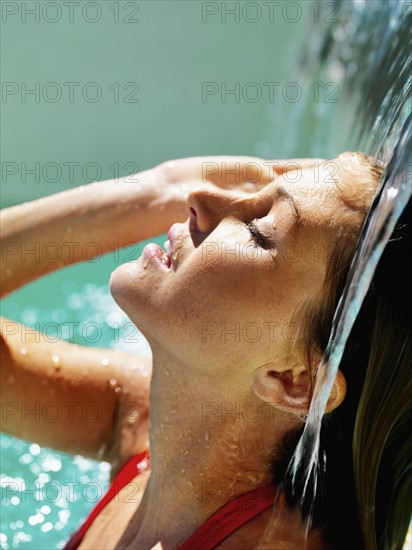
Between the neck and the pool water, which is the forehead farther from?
the pool water

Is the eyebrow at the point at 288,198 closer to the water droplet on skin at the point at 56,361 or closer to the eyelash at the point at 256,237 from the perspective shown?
the eyelash at the point at 256,237

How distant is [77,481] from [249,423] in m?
0.83

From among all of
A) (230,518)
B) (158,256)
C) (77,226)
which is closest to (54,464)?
(77,226)

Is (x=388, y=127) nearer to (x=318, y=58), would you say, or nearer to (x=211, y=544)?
(x=211, y=544)

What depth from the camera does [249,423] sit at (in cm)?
129

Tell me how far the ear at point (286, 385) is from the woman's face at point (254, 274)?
0.02m

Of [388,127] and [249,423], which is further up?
[388,127]

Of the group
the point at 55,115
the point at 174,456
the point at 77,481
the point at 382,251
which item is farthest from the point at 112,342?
the point at 382,251

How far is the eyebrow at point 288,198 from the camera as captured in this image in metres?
1.18

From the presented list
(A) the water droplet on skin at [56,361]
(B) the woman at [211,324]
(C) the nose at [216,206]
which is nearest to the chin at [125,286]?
(B) the woman at [211,324]

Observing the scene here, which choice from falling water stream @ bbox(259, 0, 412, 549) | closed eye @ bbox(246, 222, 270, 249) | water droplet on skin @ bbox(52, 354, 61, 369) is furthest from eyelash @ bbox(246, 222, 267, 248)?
water droplet on skin @ bbox(52, 354, 61, 369)

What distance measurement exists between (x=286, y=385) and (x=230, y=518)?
0.71 feet

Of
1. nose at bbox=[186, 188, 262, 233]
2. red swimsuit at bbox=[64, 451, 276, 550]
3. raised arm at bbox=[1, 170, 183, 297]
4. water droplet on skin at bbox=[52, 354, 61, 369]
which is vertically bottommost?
red swimsuit at bbox=[64, 451, 276, 550]

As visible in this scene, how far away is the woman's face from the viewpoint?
46.4 inches
